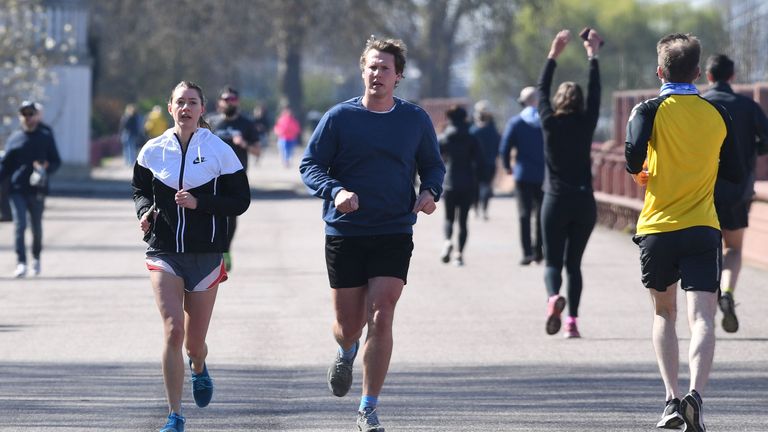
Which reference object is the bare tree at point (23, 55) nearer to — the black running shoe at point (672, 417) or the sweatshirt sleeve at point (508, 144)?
the sweatshirt sleeve at point (508, 144)

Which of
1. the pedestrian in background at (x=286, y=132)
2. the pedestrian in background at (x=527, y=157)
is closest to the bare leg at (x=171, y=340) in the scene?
the pedestrian in background at (x=527, y=157)

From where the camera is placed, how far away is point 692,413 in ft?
23.5

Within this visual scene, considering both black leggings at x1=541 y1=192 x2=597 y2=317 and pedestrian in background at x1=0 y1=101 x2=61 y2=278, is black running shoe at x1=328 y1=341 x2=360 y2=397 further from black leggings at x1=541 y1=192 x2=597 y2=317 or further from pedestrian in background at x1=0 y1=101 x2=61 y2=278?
pedestrian in background at x1=0 y1=101 x2=61 y2=278

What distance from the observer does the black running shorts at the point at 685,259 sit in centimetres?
754

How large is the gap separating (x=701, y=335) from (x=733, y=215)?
393cm

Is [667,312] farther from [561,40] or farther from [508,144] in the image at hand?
[508,144]

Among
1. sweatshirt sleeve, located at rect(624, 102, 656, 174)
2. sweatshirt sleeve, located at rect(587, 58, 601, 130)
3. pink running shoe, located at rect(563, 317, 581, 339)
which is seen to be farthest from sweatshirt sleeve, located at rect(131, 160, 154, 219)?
pink running shoe, located at rect(563, 317, 581, 339)

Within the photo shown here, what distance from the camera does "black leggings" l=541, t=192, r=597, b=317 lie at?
11.3 metres

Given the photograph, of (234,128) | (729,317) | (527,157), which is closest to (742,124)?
(729,317)

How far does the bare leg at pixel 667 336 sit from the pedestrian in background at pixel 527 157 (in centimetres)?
776

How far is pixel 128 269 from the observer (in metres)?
17.2

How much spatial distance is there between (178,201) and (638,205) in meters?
14.4

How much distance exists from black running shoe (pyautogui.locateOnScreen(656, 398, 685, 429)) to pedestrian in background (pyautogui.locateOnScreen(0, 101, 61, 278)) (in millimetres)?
9560

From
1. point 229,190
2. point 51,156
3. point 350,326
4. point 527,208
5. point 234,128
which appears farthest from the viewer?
point 527,208
